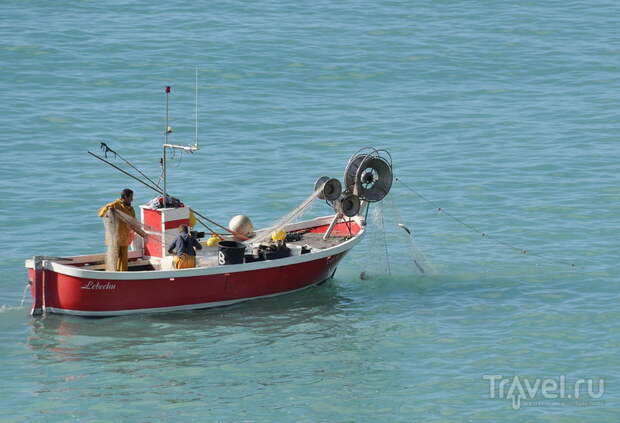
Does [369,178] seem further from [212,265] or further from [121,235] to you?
[121,235]

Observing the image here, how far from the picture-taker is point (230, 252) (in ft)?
75.1

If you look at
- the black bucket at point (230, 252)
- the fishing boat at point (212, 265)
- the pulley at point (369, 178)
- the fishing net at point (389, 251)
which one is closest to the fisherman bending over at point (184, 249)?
the fishing boat at point (212, 265)

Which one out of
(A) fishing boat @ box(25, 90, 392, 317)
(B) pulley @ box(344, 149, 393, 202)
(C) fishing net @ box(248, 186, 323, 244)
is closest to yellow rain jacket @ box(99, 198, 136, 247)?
(A) fishing boat @ box(25, 90, 392, 317)

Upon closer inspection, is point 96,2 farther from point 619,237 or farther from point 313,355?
point 313,355

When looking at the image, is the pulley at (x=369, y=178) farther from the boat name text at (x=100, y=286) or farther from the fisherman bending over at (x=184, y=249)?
the boat name text at (x=100, y=286)

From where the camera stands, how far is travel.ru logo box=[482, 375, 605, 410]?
19047 mm

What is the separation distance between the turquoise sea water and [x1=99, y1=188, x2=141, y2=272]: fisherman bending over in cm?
116

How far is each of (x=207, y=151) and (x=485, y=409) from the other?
1804 cm

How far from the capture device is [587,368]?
20156 millimetres

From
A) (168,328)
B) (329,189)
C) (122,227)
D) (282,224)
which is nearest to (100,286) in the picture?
(122,227)

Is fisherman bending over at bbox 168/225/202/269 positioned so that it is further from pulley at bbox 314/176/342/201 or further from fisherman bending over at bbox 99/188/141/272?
pulley at bbox 314/176/342/201

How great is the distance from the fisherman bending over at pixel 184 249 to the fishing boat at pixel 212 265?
0.81 ft

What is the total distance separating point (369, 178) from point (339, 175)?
724 cm

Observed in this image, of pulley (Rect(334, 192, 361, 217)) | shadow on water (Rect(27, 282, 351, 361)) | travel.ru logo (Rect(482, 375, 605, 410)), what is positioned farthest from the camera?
pulley (Rect(334, 192, 361, 217))
